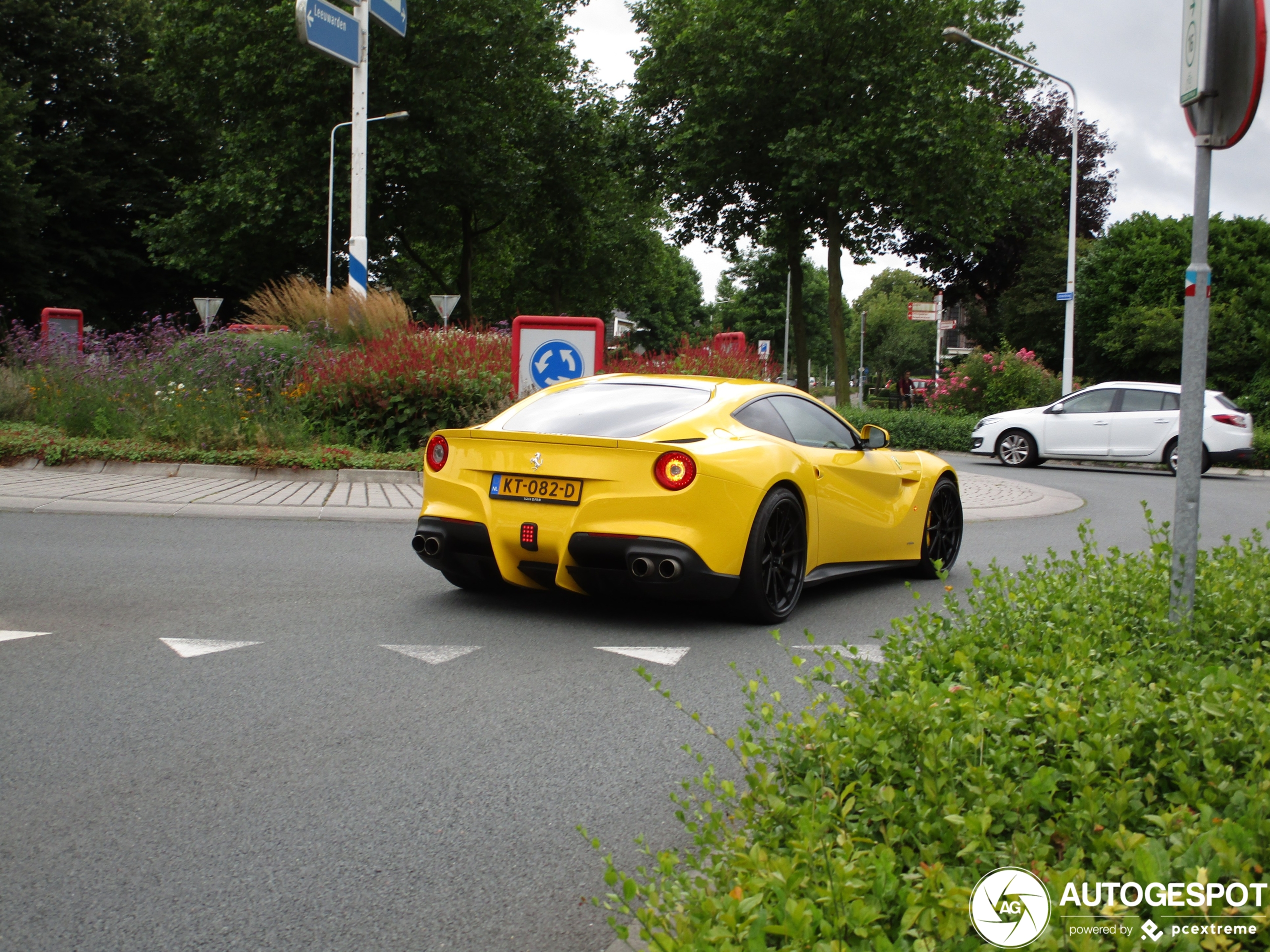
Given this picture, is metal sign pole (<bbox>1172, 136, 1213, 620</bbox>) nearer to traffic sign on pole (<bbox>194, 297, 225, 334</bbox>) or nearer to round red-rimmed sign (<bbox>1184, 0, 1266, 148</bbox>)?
round red-rimmed sign (<bbox>1184, 0, 1266, 148</bbox>)

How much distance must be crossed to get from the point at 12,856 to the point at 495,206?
38.4m

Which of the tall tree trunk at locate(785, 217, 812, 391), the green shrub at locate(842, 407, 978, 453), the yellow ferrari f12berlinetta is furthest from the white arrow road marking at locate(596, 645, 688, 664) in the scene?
the tall tree trunk at locate(785, 217, 812, 391)

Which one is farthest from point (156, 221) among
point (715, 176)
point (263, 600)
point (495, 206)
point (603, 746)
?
point (603, 746)

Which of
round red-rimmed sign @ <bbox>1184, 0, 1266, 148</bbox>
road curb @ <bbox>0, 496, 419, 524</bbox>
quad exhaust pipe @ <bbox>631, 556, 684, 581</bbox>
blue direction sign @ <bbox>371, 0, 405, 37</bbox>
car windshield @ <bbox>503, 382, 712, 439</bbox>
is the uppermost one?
blue direction sign @ <bbox>371, 0, 405, 37</bbox>

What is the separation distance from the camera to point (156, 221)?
3959 cm

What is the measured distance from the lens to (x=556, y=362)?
A: 13.2 meters

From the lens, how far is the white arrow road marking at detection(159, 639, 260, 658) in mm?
5441

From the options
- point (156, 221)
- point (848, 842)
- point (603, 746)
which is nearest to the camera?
point (848, 842)

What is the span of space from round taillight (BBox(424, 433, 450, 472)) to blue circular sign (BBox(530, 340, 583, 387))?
6542mm

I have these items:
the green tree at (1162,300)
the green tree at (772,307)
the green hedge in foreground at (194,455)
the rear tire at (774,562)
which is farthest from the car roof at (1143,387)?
the green tree at (772,307)

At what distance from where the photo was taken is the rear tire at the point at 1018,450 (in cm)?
2142

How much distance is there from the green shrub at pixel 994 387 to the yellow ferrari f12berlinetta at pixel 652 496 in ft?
68.3

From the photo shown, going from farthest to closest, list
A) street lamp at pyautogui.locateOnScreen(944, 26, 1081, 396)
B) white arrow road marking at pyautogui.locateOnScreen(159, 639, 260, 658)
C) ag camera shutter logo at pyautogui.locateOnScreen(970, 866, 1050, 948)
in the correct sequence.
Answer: street lamp at pyautogui.locateOnScreen(944, 26, 1081, 396)
white arrow road marking at pyautogui.locateOnScreen(159, 639, 260, 658)
ag camera shutter logo at pyautogui.locateOnScreen(970, 866, 1050, 948)

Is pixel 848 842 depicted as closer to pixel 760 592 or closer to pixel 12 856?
pixel 12 856
